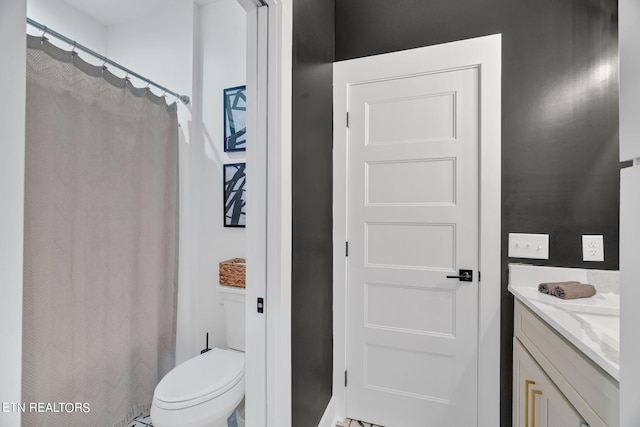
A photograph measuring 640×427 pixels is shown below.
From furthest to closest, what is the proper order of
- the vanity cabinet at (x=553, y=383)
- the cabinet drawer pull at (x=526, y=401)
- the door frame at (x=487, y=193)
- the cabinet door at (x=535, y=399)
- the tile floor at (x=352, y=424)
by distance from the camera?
the tile floor at (x=352, y=424)
the door frame at (x=487, y=193)
the cabinet drawer pull at (x=526, y=401)
the cabinet door at (x=535, y=399)
the vanity cabinet at (x=553, y=383)

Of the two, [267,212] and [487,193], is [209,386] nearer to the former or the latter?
[267,212]

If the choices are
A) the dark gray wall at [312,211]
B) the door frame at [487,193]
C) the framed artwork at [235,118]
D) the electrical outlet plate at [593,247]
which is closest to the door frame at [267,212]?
the dark gray wall at [312,211]

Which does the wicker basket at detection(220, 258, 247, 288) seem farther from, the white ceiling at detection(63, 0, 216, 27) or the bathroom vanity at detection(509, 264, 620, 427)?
the bathroom vanity at detection(509, 264, 620, 427)

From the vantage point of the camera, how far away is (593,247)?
1.40 m

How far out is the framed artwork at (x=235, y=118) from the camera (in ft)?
6.21

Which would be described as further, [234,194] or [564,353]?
[234,194]

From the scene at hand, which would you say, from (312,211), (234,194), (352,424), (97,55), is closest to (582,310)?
(312,211)

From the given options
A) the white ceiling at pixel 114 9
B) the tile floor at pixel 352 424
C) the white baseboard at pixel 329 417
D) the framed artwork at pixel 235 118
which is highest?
the white ceiling at pixel 114 9

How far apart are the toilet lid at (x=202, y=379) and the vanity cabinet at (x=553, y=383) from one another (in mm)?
1271

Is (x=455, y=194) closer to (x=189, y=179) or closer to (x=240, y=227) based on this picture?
(x=240, y=227)

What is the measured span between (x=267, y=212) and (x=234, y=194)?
90cm

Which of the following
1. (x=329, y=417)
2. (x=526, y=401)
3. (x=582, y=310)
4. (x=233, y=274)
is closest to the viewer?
(x=582, y=310)

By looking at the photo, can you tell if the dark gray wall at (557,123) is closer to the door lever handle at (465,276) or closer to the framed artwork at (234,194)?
the door lever handle at (465,276)

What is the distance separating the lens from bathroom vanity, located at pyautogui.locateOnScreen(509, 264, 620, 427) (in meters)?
0.75
